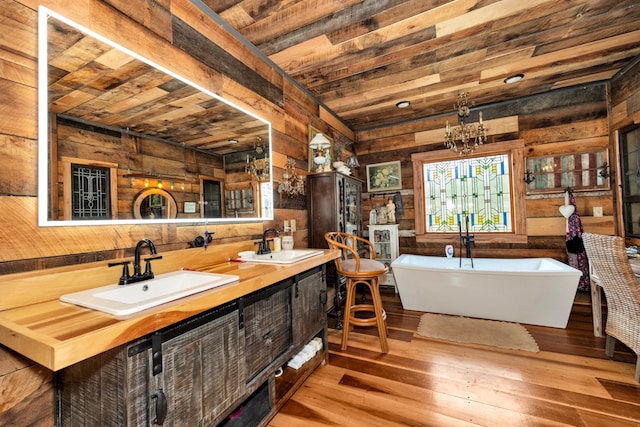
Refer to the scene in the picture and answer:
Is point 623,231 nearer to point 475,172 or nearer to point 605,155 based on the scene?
point 605,155

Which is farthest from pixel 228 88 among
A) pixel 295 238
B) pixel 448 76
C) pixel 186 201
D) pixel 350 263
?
pixel 448 76

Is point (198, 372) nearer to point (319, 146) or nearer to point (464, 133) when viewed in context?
point (319, 146)

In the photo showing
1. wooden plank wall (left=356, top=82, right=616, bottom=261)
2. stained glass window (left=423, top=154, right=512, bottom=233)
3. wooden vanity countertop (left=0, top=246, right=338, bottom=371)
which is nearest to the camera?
wooden vanity countertop (left=0, top=246, right=338, bottom=371)

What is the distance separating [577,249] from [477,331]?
168 centimetres

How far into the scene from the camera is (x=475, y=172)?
3.88 meters

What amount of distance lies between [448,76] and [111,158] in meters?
3.16

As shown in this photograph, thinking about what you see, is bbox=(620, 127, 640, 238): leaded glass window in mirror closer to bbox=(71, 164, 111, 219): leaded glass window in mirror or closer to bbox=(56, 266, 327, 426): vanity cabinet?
bbox=(56, 266, 327, 426): vanity cabinet

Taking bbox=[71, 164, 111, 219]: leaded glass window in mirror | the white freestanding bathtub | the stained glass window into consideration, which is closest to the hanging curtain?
the white freestanding bathtub

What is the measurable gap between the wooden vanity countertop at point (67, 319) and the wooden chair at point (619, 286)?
92.7 inches

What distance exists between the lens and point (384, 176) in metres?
4.34

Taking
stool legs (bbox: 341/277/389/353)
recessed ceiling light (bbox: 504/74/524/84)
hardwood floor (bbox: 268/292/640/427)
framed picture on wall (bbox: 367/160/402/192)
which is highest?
recessed ceiling light (bbox: 504/74/524/84)

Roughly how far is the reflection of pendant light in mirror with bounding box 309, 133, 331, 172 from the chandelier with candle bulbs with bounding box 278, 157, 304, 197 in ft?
1.03

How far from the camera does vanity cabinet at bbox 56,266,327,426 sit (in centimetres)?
90

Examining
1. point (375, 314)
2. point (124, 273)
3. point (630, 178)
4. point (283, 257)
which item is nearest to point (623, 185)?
point (630, 178)
